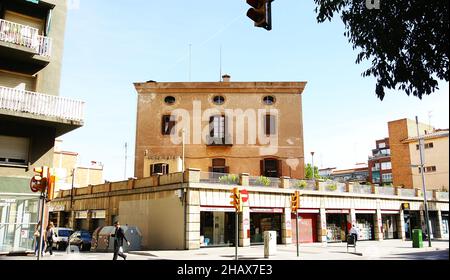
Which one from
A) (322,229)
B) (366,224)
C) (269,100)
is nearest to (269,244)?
(322,229)

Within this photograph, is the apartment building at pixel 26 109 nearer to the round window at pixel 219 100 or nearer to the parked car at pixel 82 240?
the parked car at pixel 82 240

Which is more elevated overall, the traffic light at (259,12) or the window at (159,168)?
the window at (159,168)

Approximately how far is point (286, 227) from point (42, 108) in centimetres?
1870

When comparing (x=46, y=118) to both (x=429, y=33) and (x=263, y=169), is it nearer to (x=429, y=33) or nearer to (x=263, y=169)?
(x=429, y=33)

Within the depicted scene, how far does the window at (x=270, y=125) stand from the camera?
36.9 meters

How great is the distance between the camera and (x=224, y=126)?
36594 mm

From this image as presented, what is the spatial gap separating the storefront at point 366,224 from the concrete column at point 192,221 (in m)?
16.9

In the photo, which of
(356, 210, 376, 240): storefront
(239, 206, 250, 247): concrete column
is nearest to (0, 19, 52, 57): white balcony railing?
(239, 206, 250, 247): concrete column

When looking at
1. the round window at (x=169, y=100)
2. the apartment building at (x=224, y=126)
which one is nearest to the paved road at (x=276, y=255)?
the apartment building at (x=224, y=126)

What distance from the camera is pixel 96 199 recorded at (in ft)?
114

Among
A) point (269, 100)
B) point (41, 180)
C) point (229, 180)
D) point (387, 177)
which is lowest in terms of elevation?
point (41, 180)

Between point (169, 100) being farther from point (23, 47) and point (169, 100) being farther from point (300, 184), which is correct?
point (23, 47)

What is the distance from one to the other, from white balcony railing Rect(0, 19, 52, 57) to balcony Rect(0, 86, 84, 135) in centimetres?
225

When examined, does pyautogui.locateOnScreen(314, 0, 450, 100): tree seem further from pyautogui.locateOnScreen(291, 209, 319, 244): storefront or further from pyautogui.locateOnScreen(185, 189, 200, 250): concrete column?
pyautogui.locateOnScreen(291, 209, 319, 244): storefront
